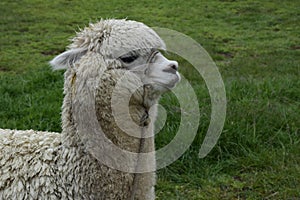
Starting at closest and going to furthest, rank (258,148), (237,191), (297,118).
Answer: (237,191) < (258,148) < (297,118)

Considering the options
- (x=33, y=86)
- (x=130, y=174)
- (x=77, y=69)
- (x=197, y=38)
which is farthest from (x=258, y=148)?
(x=197, y=38)

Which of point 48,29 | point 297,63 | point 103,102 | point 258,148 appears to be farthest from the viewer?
point 48,29

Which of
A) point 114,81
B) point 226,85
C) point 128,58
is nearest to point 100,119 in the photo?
point 114,81

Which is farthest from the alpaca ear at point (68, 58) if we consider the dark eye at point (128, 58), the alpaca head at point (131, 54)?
the dark eye at point (128, 58)

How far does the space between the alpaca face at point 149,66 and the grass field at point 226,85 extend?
1.12m

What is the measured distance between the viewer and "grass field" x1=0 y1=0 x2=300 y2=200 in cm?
322

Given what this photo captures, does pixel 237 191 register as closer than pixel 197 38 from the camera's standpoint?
Yes

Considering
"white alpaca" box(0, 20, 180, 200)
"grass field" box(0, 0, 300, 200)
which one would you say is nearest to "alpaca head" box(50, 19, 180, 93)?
"white alpaca" box(0, 20, 180, 200)

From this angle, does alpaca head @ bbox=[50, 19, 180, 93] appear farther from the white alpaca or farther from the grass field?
the grass field

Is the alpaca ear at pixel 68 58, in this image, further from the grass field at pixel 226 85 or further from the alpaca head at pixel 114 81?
the grass field at pixel 226 85

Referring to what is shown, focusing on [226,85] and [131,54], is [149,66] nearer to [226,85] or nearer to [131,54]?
[131,54]

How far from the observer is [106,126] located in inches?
82.2

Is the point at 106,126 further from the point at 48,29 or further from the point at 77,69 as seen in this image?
the point at 48,29

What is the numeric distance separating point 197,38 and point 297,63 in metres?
1.79
